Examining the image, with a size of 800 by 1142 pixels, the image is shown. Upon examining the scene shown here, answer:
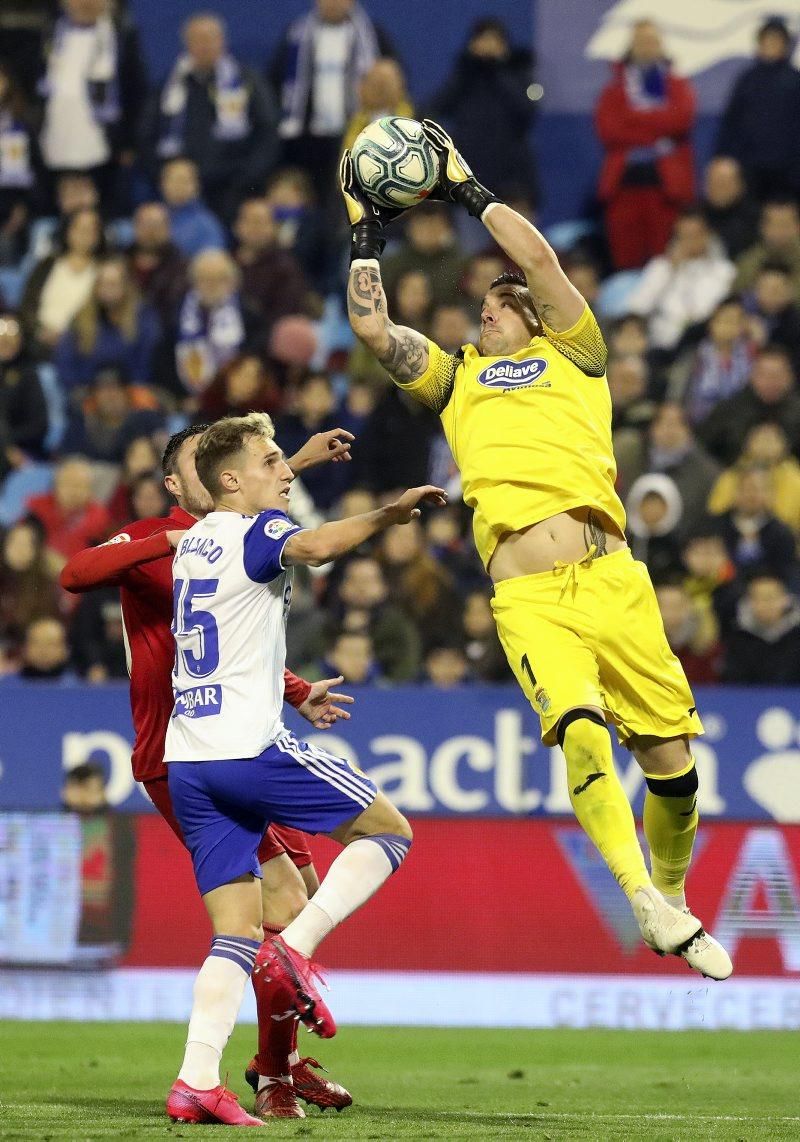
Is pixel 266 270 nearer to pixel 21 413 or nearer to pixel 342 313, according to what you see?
pixel 342 313

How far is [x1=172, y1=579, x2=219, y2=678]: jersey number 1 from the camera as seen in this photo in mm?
6020

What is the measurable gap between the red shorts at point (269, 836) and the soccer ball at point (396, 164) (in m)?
2.41

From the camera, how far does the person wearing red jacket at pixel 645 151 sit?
599 inches

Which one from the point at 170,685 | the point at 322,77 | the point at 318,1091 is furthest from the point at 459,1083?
the point at 322,77

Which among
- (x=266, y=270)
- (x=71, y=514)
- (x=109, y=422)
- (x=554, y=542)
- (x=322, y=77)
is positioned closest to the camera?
(x=554, y=542)

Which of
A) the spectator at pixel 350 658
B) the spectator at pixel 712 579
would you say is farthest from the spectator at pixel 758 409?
the spectator at pixel 350 658

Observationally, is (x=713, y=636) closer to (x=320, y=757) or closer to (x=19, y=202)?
(x=320, y=757)

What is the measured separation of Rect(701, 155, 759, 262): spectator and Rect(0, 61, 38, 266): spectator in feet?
18.8

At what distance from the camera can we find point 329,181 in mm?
15633

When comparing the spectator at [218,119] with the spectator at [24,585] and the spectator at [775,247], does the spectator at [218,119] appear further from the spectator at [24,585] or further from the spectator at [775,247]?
the spectator at [775,247]

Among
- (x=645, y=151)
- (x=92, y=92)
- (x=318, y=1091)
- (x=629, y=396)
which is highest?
(x=92, y=92)

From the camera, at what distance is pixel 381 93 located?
15.0m

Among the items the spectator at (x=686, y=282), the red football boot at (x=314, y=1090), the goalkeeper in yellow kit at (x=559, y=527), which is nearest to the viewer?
the red football boot at (x=314, y=1090)

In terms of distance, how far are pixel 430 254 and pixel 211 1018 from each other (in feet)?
30.2
